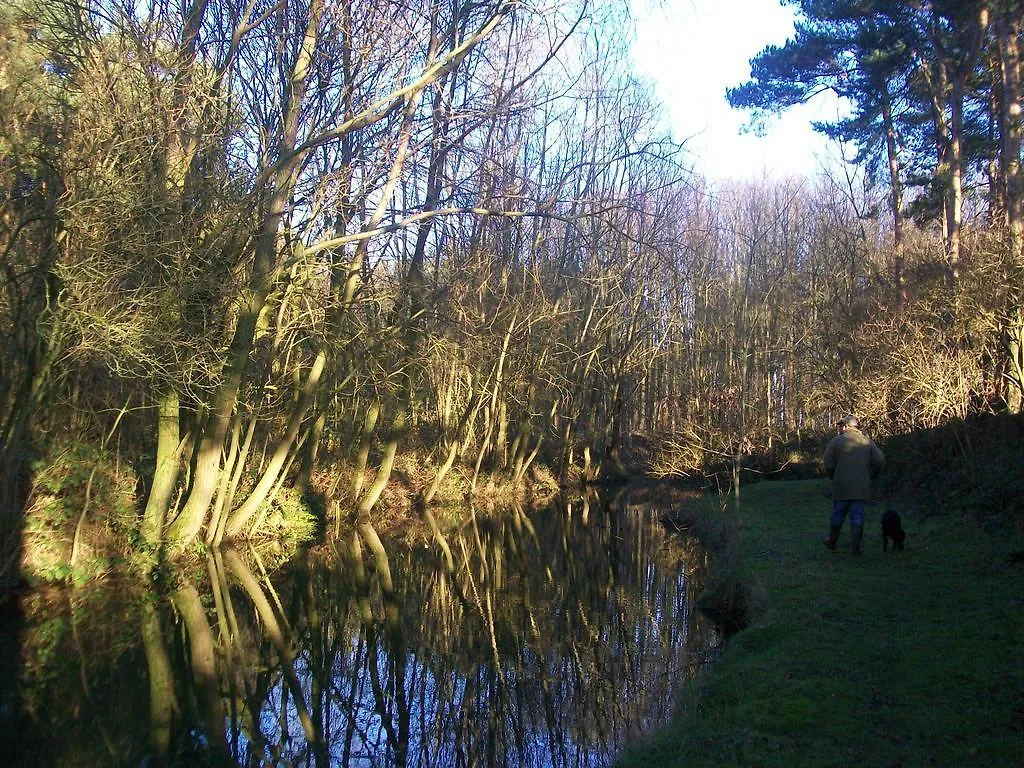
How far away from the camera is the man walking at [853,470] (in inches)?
422

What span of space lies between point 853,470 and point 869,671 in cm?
470

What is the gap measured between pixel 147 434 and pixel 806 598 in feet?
35.0

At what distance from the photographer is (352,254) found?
54.5ft

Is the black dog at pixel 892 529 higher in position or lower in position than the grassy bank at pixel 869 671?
higher

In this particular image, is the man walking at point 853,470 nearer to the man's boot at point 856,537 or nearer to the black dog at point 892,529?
the man's boot at point 856,537

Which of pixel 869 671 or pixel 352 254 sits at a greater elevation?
pixel 352 254

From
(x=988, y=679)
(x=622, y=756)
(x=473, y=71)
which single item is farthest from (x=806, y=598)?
(x=473, y=71)

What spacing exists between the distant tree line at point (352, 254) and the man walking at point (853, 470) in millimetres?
2432

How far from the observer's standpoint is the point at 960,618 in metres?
7.63

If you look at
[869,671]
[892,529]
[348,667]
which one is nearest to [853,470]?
[892,529]

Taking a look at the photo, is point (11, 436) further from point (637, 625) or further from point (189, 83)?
point (637, 625)

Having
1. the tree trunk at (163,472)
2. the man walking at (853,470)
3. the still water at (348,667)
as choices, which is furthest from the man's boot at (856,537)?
the tree trunk at (163,472)

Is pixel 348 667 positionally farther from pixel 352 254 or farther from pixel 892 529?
pixel 352 254

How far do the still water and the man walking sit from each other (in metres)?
2.50
